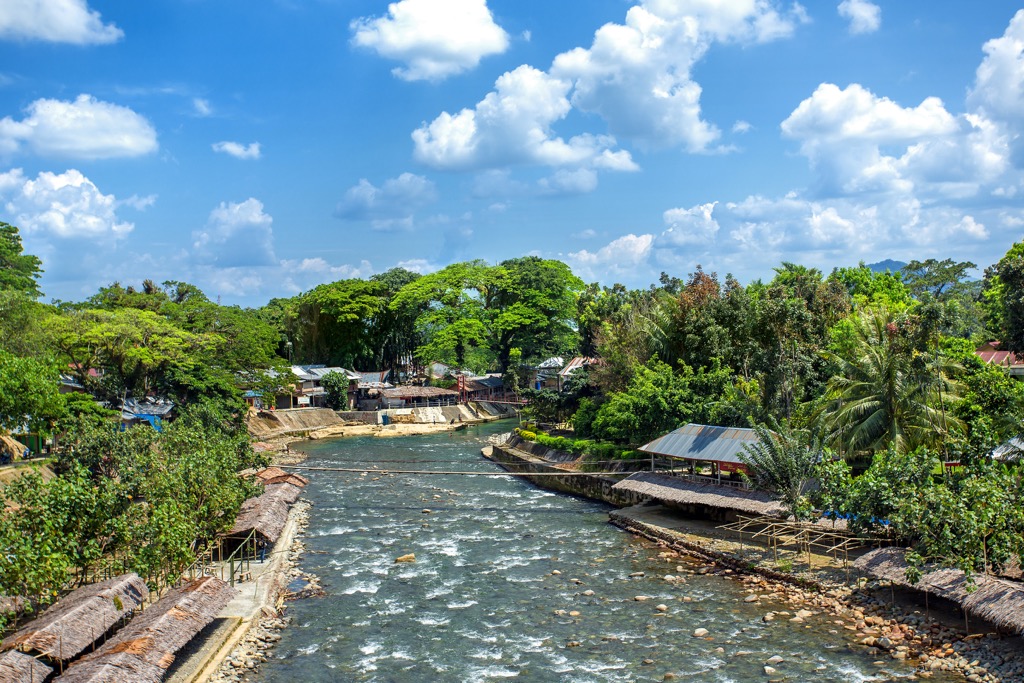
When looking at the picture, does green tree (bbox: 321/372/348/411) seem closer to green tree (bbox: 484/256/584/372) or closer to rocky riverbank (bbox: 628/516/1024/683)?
green tree (bbox: 484/256/584/372)

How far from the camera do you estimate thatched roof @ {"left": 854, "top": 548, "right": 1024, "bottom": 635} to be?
60.6 feet

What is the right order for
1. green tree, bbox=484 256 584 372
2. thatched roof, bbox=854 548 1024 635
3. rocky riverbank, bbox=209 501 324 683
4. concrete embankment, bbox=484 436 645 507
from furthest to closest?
green tree, bbox=484 256 584 372 → concrete embankment, bbox=484 436 645 507 → rocky riverbank, bbox=209 501 324 683 → thatched roof, bbox=854 548 1024 635

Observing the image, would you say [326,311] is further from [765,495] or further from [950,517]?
[950,517]

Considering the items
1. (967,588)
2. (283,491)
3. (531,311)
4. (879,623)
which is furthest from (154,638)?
(531,311)

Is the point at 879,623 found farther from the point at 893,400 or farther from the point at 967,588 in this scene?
the point at 893,400

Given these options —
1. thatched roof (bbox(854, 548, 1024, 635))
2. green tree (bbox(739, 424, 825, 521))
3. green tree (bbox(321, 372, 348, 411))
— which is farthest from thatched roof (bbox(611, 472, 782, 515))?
green tree (bbox(321, 372, 348, 411))

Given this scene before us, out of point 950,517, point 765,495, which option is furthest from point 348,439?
point 950,517

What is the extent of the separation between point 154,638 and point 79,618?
1.88 meters

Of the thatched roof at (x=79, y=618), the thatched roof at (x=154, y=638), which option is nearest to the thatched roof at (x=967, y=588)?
the thatched roof at (x=154, y=638)

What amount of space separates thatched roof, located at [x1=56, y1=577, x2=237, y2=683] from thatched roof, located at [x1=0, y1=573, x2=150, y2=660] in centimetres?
Result: 52

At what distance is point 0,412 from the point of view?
104 feet

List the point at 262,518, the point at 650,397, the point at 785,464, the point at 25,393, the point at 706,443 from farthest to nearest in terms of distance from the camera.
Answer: the point at 650,397 < the point at 706,443 < the point at 25,393 < the point at 262,518 < the point at 785,464

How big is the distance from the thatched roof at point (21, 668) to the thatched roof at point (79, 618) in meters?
0.66

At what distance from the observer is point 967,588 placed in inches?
755
